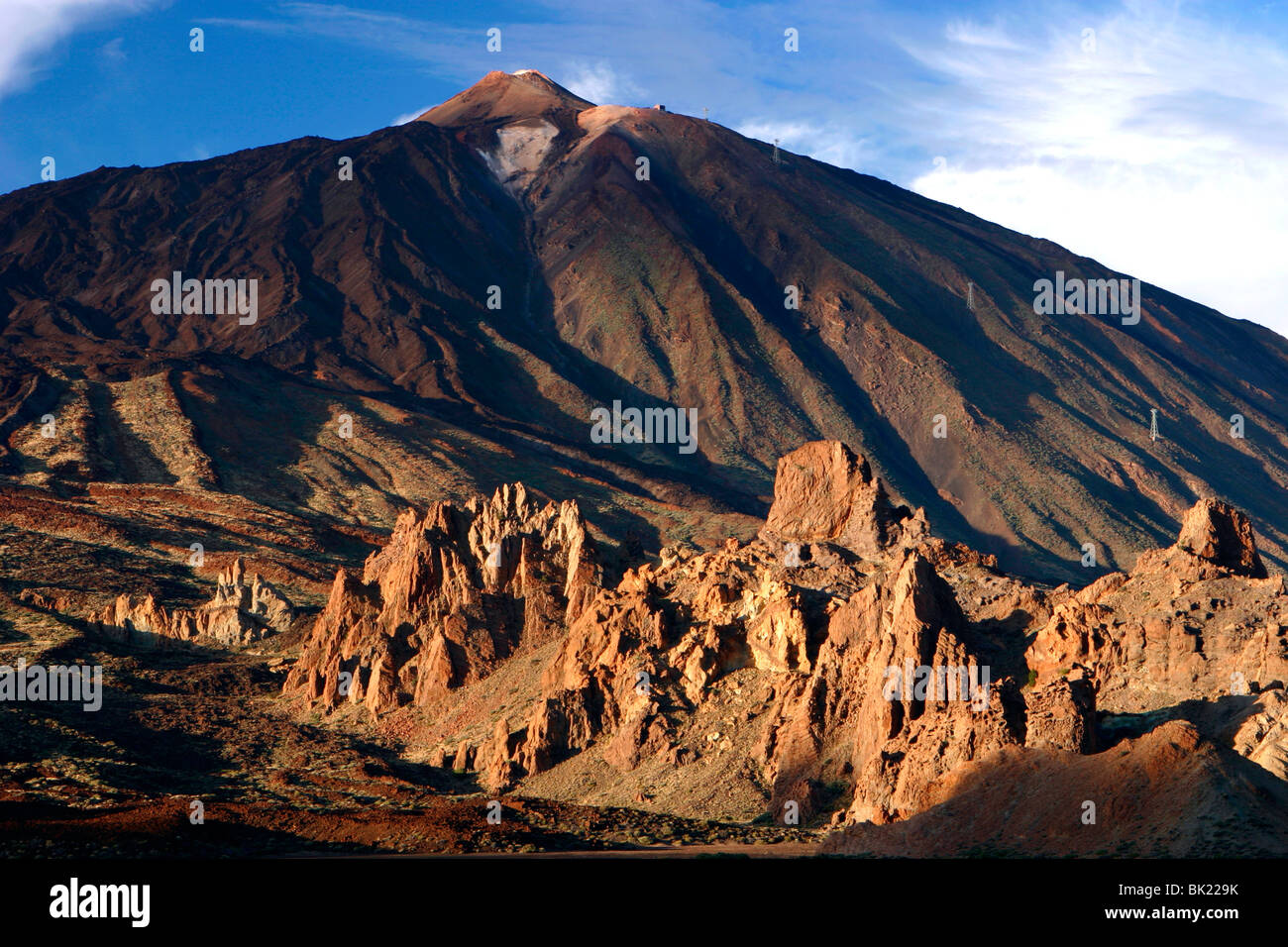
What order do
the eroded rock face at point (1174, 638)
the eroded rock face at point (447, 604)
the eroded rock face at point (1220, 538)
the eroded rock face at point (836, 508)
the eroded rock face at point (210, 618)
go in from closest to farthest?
the eroded rock face at point (1174, 638) → the eroded rock face at point (1220, 538) → the eroded rock face at point (836, 508) → the eroded rock face at point (447, 604) → the eroded rock face at point (210, 618)

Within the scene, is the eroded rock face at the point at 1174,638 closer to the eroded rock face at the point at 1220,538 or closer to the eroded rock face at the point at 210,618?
the eroded rock face at the point at 1220,538

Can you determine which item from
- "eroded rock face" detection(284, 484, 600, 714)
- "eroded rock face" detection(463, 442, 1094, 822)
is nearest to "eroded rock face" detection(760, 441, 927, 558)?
"eroded rock face" detection(463, 442, 1094, 822)

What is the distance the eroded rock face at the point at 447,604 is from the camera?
7094 cm

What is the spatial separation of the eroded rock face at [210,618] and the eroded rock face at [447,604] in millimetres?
13732

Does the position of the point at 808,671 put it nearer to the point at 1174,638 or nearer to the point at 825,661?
the point at 825,661

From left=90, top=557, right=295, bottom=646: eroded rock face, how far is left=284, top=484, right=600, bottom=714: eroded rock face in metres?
13.7

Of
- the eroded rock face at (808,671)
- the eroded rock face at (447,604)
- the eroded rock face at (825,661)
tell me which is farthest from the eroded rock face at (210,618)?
the eroded rock face at (808,671)

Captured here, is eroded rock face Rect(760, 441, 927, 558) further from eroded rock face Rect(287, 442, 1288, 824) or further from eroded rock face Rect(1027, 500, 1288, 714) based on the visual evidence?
eroded rock face Rect(1027, 500, 1288, 714)

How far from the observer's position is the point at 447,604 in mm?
74750
